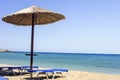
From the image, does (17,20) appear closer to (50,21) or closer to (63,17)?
(50,21)

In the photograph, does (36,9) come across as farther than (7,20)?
No

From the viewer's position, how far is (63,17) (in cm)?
861

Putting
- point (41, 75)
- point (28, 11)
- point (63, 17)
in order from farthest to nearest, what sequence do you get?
point (41, 75) → point (63, 17) → point (28, 11)

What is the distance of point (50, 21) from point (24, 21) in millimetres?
924

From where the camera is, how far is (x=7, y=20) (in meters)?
9.11

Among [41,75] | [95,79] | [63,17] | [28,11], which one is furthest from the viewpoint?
[41,75]

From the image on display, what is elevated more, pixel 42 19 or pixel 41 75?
pixel 42 19

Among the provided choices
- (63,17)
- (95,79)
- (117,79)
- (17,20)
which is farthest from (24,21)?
(117,79)

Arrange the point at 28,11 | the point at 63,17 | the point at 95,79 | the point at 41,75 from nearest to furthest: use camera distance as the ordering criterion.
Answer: the point at 28,11
the point at 63,17
the point at 95,79
the point at 41,75

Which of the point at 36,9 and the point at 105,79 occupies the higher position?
the point at 36,9

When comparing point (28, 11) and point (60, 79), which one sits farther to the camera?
point (60, 79)

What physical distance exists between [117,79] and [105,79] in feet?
1.70

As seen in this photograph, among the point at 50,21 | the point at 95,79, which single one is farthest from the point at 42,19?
the point at 95,79

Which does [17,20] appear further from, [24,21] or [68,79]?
[68,79]
